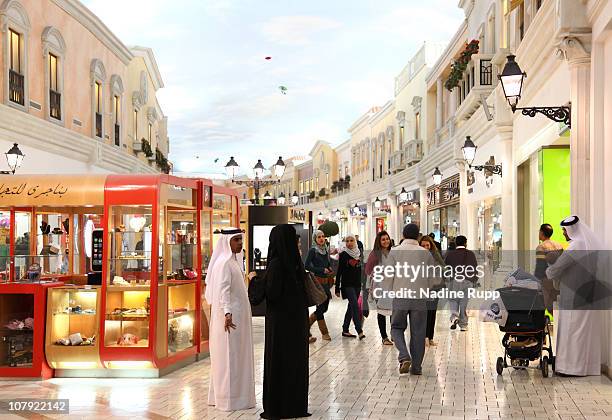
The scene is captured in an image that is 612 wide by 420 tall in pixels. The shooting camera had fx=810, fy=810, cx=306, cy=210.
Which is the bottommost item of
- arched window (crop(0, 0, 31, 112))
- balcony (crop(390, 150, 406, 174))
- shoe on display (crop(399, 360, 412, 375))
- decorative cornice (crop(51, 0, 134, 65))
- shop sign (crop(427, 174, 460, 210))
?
shoe on display (crop(399, 360, 412, 375))

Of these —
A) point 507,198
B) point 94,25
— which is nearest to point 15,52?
point 94,25

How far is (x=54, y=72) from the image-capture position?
672 inches

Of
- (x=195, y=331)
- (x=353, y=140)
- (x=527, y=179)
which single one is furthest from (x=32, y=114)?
(x=353, y=140)

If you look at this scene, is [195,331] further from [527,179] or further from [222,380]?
[527,179]

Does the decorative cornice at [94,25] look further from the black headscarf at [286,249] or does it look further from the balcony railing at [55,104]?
the black headscarf at [286,249]

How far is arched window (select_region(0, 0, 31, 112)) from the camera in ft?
46.0

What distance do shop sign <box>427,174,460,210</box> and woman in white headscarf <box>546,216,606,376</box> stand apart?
11304 millimetres

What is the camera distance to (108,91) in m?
21.6

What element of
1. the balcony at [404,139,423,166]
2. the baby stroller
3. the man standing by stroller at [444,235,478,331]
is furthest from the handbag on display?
the balcony at [404,139,423,166]

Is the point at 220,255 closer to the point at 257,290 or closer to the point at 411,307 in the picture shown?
the point at 257,290

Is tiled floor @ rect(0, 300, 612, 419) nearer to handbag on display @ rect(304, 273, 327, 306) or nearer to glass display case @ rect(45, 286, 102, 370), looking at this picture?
glass display case @ rect(45, 286, 102, 370)

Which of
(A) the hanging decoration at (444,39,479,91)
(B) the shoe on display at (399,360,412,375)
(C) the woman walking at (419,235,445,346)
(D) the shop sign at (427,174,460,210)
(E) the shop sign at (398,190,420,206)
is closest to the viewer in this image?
(B) the shoe on display at (399,360,412,375)

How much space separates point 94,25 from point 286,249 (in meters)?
15.0

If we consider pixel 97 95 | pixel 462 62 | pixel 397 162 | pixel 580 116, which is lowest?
pixel 580 116
